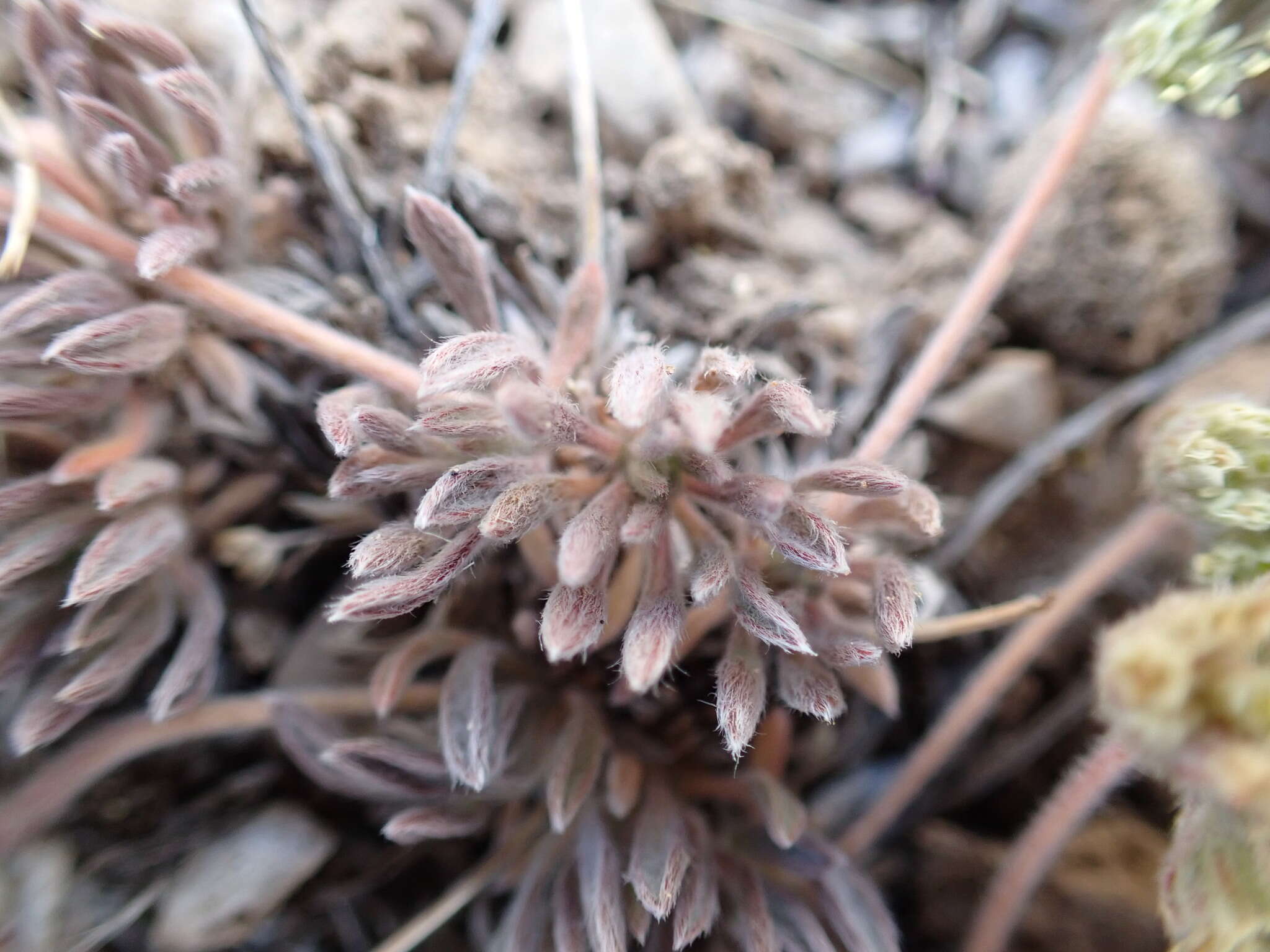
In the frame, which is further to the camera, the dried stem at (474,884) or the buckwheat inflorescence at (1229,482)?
the dried stem at (474,884)

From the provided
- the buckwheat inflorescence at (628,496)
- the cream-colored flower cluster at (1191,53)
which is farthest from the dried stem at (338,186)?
the cream-colored flower cluster at (1191,53)

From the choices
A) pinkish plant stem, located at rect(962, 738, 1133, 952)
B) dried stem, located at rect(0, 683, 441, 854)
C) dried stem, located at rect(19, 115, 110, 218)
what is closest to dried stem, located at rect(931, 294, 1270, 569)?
pinkish plant stem, located at rect(962, 738, 1133, 952)

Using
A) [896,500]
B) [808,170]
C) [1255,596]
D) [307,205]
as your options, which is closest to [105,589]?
[307,205]

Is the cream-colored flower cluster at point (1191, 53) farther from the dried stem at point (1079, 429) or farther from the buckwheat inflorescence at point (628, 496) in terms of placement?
the buckwheat inflorescence at point (628, 496)

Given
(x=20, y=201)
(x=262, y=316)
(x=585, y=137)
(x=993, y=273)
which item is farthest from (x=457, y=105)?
(x=993, y=273)

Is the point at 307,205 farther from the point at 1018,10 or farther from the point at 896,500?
the point at 1018,10
